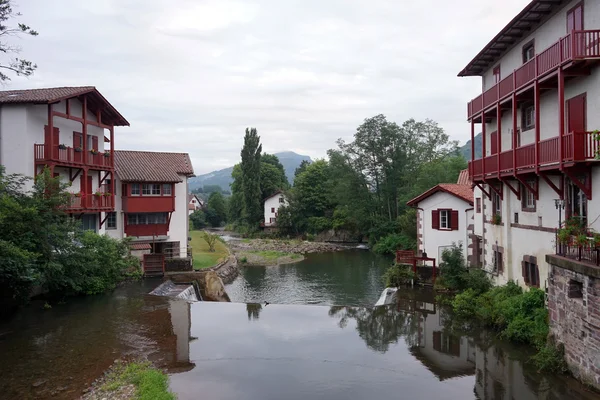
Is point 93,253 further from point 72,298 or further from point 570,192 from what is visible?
point 570,192

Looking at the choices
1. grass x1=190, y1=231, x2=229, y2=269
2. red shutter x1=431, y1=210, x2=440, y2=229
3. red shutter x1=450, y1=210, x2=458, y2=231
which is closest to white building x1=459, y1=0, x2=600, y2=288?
red shutter x1=450, y1=210, x2=458, y2=231

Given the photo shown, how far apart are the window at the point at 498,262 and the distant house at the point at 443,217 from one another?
524 centimetres

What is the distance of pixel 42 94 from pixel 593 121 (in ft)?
81.1

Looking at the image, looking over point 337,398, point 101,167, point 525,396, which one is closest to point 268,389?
point 337,398

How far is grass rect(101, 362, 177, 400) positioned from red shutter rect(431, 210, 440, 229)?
19.0 m

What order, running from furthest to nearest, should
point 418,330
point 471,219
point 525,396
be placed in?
point 471,219 < point 418,330 < point 525,396

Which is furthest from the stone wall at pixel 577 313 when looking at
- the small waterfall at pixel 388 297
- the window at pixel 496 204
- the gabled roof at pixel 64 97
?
the gabled roof at pixel 64 97

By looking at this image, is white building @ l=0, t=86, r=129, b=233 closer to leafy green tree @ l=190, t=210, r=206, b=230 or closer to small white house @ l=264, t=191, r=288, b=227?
small white house @ l=264, t=191, r=288, b=227

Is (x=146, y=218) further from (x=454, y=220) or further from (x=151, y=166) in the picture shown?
(x=454, y=220)

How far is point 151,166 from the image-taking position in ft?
107

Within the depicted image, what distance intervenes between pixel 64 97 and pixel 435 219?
2137cm

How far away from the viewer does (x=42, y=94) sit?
24297mm

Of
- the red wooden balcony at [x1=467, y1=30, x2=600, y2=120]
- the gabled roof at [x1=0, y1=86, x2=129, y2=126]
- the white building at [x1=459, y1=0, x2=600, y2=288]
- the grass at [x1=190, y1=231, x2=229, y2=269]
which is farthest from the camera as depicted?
the grass at [x1=190, y1=231, x2=229, y2=269]

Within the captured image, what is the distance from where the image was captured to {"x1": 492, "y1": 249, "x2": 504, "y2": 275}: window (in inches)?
799
